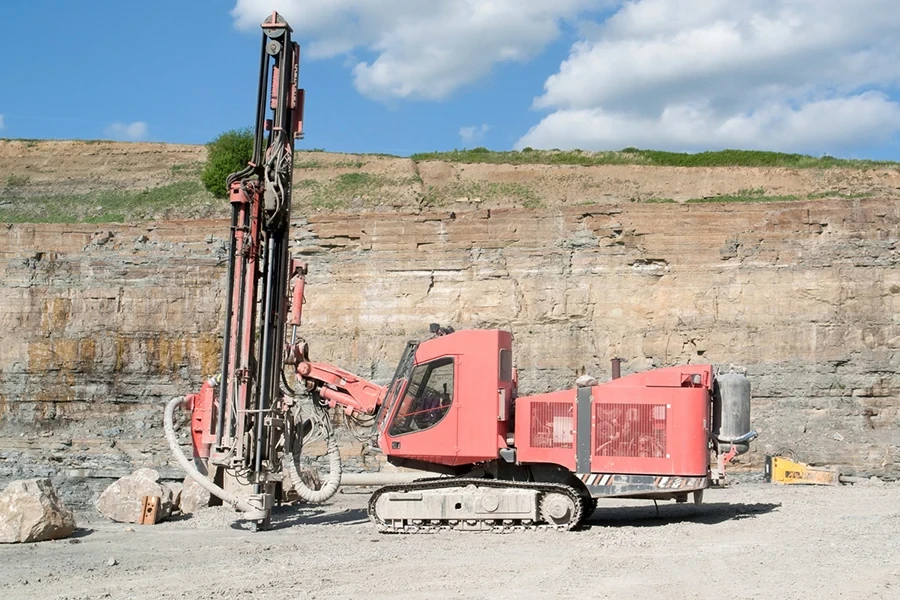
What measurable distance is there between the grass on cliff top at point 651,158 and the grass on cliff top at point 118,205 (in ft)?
33.3

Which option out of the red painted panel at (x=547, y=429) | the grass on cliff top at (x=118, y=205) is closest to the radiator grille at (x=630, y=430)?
the red painted panel at (x=547, y=429)

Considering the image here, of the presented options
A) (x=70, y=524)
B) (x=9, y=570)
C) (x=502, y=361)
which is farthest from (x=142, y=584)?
(x=502, y=361)

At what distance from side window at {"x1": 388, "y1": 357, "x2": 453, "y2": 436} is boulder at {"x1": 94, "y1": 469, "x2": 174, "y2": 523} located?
3.60 meters

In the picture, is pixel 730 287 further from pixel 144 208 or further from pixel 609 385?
pixel 144 208

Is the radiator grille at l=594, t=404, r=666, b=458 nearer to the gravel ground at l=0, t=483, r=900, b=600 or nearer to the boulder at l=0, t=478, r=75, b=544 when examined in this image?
the gravel ground at l=0, t=483, r=900, b=600

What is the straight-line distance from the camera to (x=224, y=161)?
1567 inches

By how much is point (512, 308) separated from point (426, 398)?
10.4m

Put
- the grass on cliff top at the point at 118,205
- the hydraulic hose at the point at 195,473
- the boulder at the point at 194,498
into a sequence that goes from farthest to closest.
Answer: the grass on cliff top at the point at 118,205, the boulder at the point at 194,498, the hydraulic hose at the point at 195,473

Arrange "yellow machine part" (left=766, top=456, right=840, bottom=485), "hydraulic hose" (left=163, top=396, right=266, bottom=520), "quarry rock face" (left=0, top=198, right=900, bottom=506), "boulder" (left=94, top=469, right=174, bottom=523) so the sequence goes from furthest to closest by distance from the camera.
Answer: "quarry rock face" (left=0, top=198, right=900, bottom=506) → "yellow machine part" (left=766, top=456, right=840, bottom=485) → "boulder" (left=94, top=469, right=174, bottom=523) → "hydraulic hose" (left=163, top=396, right=266, bottom=520)

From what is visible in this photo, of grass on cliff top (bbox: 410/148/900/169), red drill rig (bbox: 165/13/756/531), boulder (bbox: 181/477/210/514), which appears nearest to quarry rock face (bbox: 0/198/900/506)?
boulder (bbox: 181/477/210/514)

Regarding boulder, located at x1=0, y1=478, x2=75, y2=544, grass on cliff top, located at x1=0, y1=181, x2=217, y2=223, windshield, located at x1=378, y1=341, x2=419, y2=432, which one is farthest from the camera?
grass on cliff top, located at x1=0, y1=181, x2=217, y2=223

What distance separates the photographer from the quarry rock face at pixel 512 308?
18.8 metres

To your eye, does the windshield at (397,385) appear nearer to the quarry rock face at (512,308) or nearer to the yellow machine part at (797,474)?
the yellow machine part at (797,474)

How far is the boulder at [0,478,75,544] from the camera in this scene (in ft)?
32.8
